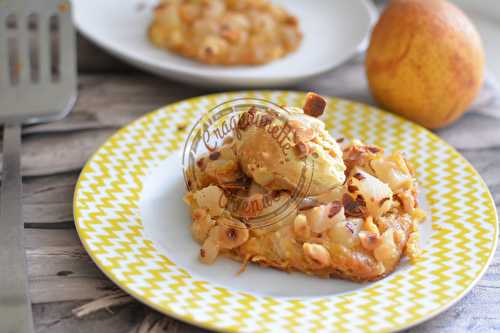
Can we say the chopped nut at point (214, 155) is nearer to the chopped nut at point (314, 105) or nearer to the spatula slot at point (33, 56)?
the chopped nut at point (314, 105)

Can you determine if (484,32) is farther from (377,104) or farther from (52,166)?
(52,166)

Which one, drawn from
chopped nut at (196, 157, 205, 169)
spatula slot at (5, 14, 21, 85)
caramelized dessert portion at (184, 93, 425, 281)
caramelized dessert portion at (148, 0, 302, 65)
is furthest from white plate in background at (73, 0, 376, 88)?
caramelized dessert portion at (184, 93, 425, 281)

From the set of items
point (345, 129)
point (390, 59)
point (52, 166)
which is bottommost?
point (52, 166)

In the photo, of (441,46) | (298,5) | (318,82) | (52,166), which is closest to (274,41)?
(318,82)

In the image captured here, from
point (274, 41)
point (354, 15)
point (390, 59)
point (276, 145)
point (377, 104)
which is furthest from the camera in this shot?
point (354, 15)

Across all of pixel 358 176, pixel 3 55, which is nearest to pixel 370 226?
pixel 358 176

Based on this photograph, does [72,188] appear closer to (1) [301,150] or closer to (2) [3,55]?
(2) [3,55]

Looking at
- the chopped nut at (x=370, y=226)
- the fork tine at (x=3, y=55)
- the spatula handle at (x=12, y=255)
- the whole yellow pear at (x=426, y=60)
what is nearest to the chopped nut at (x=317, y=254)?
the chopped nut at (x=370, y=226)

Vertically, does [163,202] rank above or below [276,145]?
below
